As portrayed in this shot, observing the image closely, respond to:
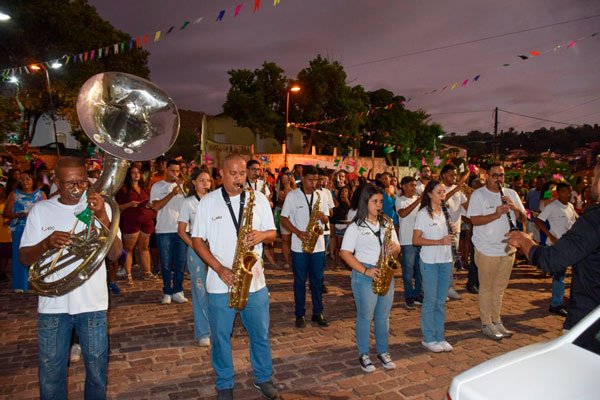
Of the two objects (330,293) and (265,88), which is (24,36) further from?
(330,293)

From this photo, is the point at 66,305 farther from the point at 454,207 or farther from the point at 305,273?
the point at 454,207

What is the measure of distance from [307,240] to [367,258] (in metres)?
1.41

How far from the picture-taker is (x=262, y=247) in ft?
13.4

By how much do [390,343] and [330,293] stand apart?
2428mm

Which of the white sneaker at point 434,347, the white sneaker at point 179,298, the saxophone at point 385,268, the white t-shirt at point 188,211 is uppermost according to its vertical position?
the white t-shirt at point 188,211

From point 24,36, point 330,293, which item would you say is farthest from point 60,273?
point 24,36

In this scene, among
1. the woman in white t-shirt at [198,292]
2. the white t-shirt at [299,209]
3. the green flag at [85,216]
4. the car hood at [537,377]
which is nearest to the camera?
the car hood at [537,377]

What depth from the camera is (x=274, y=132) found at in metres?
39.4

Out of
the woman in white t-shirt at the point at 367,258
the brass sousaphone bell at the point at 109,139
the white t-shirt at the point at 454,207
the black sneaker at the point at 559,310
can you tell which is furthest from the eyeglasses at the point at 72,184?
the black sneaker at the point at 559,310

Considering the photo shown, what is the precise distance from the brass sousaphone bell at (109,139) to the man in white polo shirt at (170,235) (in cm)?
294

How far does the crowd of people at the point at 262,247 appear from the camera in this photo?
3.03m

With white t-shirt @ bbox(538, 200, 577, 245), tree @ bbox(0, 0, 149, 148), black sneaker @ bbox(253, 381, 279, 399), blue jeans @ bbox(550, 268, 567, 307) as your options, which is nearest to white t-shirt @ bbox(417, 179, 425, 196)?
white t-shirt @ bbox(538, 200, 577, 245)

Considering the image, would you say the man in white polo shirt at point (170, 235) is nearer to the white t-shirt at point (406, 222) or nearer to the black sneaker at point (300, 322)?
the black sneaker at point (300, 322)

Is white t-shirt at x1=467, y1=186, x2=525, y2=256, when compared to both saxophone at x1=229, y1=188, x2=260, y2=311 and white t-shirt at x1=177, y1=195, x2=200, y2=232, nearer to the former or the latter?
saxophone at x1=229, y1=188, x2=260, y2=311
